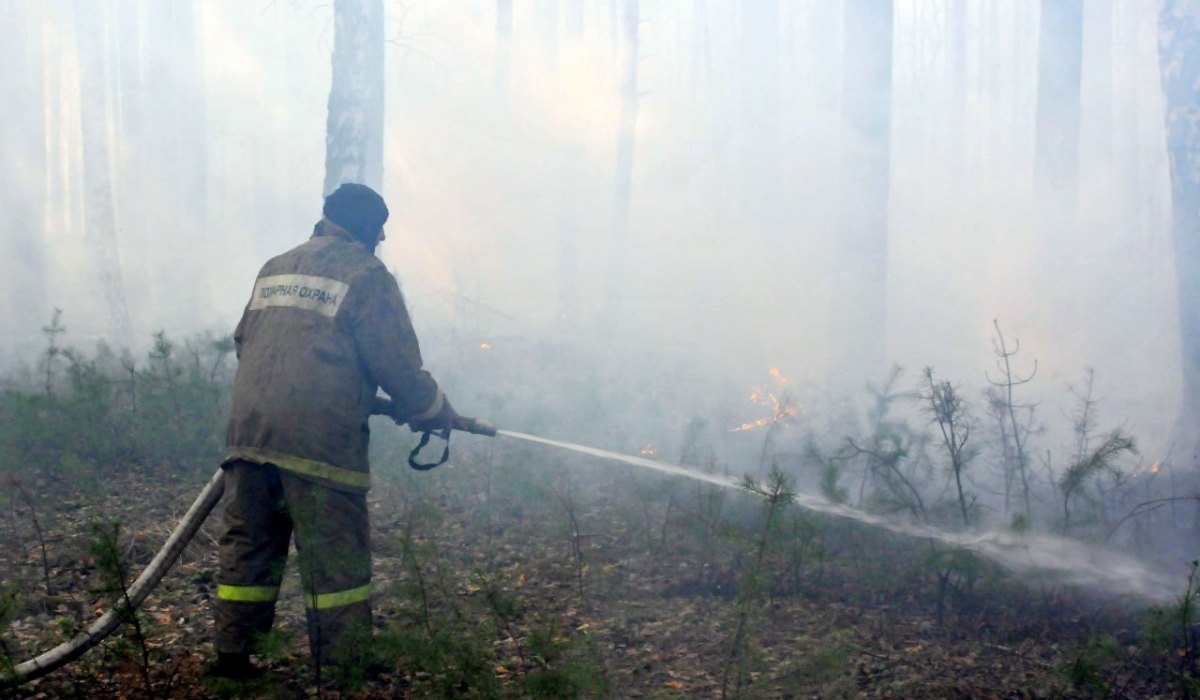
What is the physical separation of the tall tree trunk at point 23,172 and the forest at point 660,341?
0.17 meters

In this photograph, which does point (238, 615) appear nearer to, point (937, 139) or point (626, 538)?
point (626, 538)

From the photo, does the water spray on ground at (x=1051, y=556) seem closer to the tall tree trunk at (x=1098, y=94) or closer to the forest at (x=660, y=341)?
the forest at (x=660, y=341)

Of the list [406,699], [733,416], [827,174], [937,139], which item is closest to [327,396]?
[406,699]

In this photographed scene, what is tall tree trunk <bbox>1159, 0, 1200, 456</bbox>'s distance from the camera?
8.74 meters

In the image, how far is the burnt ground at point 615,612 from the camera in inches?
121

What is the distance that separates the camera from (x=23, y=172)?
23.1 meters

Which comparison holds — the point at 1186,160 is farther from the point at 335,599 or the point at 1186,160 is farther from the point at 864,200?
the point at 335,599

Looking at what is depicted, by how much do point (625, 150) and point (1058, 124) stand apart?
10.4 m

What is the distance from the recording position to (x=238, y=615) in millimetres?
3137

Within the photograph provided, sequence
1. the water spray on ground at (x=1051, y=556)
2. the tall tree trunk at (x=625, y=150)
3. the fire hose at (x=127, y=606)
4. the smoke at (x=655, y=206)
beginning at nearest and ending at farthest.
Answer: the fire hose at (x=127, y=606), the water spray on ground at (x=1051, y=556), the smoke at (x=655, y=206), the tall tree trunk at (x=625, y=150)

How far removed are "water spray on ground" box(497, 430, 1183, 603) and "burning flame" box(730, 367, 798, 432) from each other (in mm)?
2643

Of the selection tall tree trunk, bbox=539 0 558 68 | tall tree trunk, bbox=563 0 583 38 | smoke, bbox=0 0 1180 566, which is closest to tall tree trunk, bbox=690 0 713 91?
smoke, bbox=0 0 1180 566

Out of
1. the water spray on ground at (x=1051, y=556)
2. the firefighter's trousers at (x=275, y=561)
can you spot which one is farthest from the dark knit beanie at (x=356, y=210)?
the water spray on ground at (x=1051, y=556)

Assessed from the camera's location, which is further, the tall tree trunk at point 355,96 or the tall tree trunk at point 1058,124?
the tall tree trunk at point 1058,124
